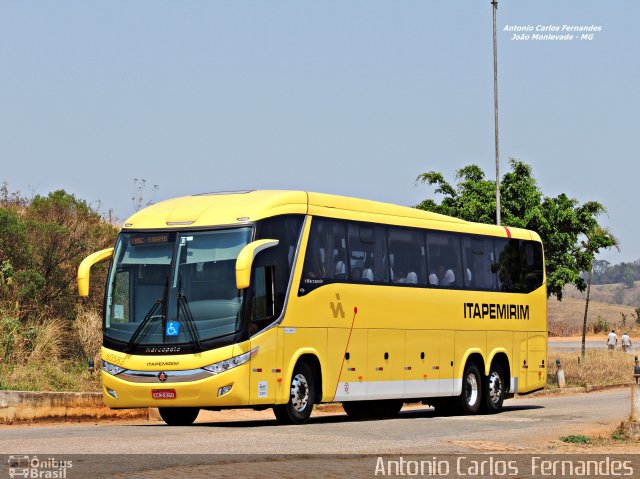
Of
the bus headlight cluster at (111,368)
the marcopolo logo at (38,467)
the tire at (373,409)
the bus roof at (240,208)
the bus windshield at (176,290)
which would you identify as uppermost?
the bus roof at (240,208)

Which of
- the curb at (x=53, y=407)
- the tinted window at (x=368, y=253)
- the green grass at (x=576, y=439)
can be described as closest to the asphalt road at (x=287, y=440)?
the green grass at (x=576, y=439)

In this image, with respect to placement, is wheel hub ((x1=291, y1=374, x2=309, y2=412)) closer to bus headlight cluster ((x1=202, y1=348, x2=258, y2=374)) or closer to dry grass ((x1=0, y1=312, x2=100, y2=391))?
bus headlight cluster ((x1=202, y1=348, x2=258, y2=374))

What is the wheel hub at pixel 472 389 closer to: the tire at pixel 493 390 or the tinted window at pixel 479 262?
the tire at pixel 493 390

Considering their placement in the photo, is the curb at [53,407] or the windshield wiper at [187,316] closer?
the windshield wiper at [187,316]

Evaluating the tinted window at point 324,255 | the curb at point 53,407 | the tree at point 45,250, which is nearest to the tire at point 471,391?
the tinted window at point 324,255

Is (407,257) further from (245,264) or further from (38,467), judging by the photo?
(38,467)

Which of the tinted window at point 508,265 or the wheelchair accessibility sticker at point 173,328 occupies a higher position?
the tinted window at point 508,265

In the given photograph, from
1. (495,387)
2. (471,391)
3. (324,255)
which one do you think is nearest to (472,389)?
(471,391)

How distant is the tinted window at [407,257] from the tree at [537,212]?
16286mm

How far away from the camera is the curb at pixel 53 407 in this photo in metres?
24.0

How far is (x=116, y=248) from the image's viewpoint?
68.9 ft

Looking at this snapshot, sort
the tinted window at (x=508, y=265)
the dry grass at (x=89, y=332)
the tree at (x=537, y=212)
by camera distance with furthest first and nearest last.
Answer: the tree at (x=537, y=212) < the dry grass at (x=89, y=332) < the tinted window at (x=508, y=265)

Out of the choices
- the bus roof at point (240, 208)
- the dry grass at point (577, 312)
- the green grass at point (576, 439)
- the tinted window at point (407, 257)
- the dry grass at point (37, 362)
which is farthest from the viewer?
the dry grass at point (577, 312)

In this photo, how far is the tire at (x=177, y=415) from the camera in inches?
855
